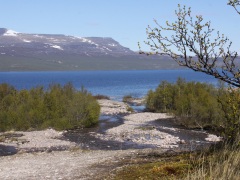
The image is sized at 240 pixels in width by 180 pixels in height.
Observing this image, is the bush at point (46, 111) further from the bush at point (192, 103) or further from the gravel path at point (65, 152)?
the bush at point (192, 103)

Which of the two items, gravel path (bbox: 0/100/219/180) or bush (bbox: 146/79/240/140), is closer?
gravel path (bbox: 0/100/219/180)

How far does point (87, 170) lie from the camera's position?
1766 centimetres

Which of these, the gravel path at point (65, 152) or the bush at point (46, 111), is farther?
the bush at point (46, 111)

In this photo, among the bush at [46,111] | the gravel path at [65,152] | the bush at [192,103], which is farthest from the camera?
the bush at [192,103]

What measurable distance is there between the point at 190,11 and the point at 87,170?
8.12 m

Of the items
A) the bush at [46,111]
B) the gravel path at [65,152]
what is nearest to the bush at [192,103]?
the gravel path at [65,152]

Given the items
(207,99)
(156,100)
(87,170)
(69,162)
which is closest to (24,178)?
(87,170)

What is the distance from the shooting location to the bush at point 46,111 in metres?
37.8

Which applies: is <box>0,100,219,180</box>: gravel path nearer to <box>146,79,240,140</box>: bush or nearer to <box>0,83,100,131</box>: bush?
<box>0,83,100,131</box>: bush

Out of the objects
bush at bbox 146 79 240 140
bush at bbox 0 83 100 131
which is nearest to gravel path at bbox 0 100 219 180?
bush at bbox 0 83 100 131

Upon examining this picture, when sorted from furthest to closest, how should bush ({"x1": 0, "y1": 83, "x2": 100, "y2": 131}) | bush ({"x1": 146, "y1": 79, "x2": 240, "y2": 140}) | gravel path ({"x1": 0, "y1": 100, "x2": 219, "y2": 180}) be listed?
bush ({"x1": 146, "y1": 79, "x2": 240, "y2": 140}), bush ({"x1": 0, "y1": 83, "x2": 100, "y2": 131}), gravel path ({"x1": 0, "y1": 100, "x2": 219, "y2": 180})

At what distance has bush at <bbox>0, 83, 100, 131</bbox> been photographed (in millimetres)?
37812

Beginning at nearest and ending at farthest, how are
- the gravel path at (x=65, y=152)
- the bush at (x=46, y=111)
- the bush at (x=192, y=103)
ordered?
the gravel path at (x=65, y=152) < the bush at (x=46, y=111) < the bush at (x=192, y=103)

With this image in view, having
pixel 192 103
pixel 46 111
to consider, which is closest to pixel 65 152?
pixel 46 111
